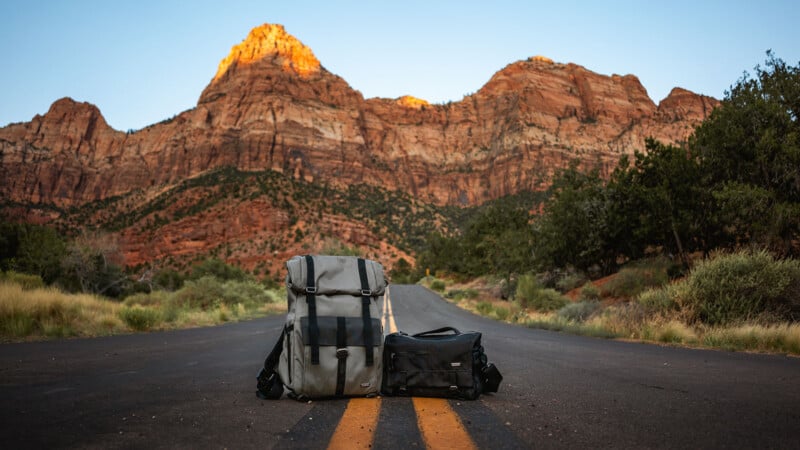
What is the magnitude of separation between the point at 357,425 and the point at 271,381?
47.5 inches

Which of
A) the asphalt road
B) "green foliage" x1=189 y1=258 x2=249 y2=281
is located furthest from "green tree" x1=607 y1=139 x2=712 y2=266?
"green foliage" x1=189 y1=258 x2=249 y2=281

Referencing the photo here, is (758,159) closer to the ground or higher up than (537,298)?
higher up

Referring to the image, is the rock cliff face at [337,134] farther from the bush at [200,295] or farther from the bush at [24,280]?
the bush at [24,280]

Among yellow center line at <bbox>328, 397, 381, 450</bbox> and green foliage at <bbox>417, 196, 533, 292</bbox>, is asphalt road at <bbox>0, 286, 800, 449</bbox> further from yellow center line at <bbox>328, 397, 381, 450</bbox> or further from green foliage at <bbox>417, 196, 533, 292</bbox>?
green foliage at <bbox>417, 196, 533, 292</bbox>

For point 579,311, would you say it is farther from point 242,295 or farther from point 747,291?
point 242,295

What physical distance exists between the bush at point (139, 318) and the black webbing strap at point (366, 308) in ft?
30.2

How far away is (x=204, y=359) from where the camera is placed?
6.61m

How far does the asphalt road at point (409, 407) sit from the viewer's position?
108 inches

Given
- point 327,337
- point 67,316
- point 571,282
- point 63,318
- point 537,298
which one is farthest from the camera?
point 571,282

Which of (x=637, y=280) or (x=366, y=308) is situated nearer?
(x=366, y=308)

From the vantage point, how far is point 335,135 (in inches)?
4510

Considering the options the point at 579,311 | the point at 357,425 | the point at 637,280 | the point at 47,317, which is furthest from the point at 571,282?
the point at 357,425

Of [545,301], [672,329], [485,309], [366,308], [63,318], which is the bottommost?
[485,309]

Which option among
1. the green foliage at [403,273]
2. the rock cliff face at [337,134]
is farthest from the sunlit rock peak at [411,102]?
the green foliage at [403,273]
